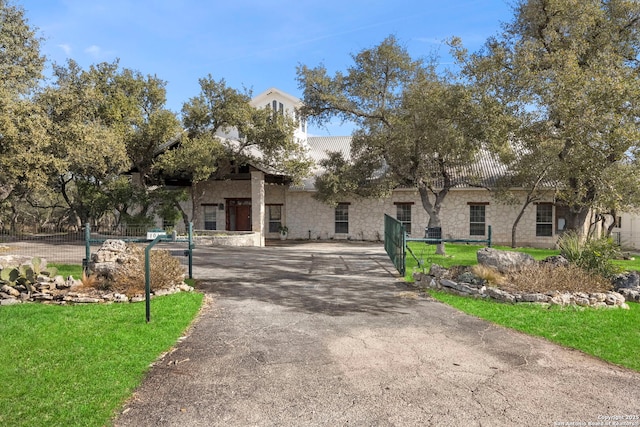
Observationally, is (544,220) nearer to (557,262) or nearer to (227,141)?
(557,262)

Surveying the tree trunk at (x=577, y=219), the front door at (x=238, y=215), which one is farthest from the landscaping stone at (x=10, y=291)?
the tree trunk at (x=577, y=219)

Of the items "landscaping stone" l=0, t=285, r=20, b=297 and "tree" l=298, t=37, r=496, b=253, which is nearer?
"landscaping stone" l=0, t=285, r=20, b=297

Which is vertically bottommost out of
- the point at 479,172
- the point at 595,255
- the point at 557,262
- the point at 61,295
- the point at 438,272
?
the point at 61,295

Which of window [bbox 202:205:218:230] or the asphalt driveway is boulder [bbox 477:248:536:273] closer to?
the asphalt driveway

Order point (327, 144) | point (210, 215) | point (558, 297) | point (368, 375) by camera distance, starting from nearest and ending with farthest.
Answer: point (368, 375)
point (558, 297)
point (210, 215)
point (327, 144)

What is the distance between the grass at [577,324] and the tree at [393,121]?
271 inches

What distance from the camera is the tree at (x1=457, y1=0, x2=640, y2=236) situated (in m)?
10.4

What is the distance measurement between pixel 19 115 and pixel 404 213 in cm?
1848

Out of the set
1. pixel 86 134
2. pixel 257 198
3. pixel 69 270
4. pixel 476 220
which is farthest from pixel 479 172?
pixel 69 270

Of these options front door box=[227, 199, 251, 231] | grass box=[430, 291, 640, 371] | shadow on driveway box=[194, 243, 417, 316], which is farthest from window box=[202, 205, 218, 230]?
grass box=[430, 291, 640, 371]

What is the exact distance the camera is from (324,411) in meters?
3.97

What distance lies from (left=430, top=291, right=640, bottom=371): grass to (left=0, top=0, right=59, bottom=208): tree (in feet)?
38.9

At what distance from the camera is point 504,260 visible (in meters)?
9.90

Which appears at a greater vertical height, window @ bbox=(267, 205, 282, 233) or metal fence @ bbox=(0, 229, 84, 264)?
window @ bbox=(267, 205, 282, 233)
